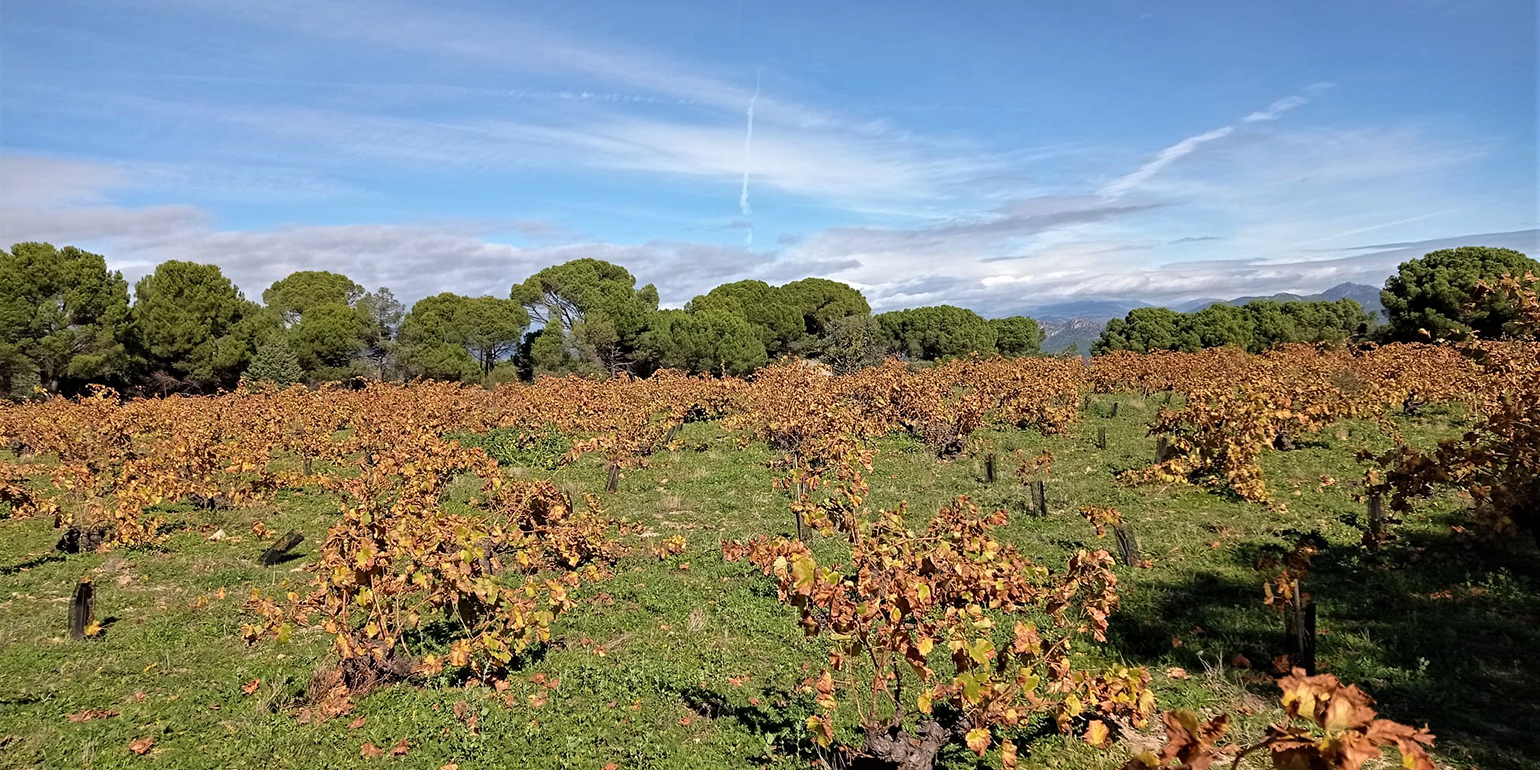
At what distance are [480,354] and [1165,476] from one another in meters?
52.1

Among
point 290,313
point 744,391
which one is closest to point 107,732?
point 744,391

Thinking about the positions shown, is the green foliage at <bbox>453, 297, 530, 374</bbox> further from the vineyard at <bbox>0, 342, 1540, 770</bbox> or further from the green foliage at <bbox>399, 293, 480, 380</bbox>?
the vineyard at <bbox>0, 342, 1540, 770</bbox>

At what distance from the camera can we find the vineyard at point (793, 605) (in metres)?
6.02

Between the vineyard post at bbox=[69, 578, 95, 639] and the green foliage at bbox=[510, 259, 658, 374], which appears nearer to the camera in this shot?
the vineyard post at bbox=[69, 578, 95, 639]

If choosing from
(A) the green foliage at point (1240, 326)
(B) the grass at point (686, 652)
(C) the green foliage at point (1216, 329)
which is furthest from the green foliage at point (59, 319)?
(C) the green foliage at point (1216, 329)

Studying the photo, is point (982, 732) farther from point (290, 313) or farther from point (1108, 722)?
point (290, 313)

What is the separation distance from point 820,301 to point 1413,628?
64.1 metres

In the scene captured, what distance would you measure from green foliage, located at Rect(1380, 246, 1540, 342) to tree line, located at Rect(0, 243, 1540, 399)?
0.43 ft

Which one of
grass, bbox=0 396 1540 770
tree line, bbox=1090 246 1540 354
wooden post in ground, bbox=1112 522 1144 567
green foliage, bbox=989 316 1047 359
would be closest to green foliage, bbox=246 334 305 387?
grass, bbox=0 396 1540 770

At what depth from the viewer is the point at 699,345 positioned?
5372 cm

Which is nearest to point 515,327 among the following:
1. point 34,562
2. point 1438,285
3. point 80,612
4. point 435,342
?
point 435,342

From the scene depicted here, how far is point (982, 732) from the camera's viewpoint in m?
5.10

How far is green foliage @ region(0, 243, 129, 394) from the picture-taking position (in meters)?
36.1

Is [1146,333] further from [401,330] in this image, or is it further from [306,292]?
[306,292]
